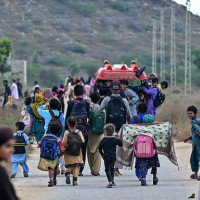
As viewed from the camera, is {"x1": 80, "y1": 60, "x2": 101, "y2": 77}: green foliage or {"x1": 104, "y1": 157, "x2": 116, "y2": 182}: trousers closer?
{"x1": 104, "y1": 157, "x2": 116, "y2": 182}: trousers

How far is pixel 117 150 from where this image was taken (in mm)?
15180

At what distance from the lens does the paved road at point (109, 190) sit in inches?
518

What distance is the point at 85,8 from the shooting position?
148125 millimetres

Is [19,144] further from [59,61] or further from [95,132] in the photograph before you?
[59,61]

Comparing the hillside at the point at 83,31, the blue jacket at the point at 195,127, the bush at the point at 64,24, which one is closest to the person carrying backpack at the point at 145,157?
the blue jacket at the point at 195,127

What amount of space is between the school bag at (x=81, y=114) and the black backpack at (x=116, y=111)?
1.58ft

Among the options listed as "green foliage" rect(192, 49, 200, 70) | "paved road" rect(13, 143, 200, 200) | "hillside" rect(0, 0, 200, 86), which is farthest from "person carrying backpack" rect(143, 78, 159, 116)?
"green foliage" rect(192, 49, 200, 70)

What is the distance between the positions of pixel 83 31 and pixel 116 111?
120m

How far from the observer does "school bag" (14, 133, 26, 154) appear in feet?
51.2

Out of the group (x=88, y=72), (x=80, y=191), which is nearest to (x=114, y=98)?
(x=80, y=191)

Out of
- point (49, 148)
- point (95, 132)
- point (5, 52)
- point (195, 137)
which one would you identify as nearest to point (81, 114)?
point (95, 132)

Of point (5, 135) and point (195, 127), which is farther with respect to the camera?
point (195, 127)

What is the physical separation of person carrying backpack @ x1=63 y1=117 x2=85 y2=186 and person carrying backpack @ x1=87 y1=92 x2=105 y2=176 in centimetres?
135

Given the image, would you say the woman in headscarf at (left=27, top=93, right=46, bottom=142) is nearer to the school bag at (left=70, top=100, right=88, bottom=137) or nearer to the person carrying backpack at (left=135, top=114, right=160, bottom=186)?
the school bag at (left=70, top=100, right=88, bottom=137)
